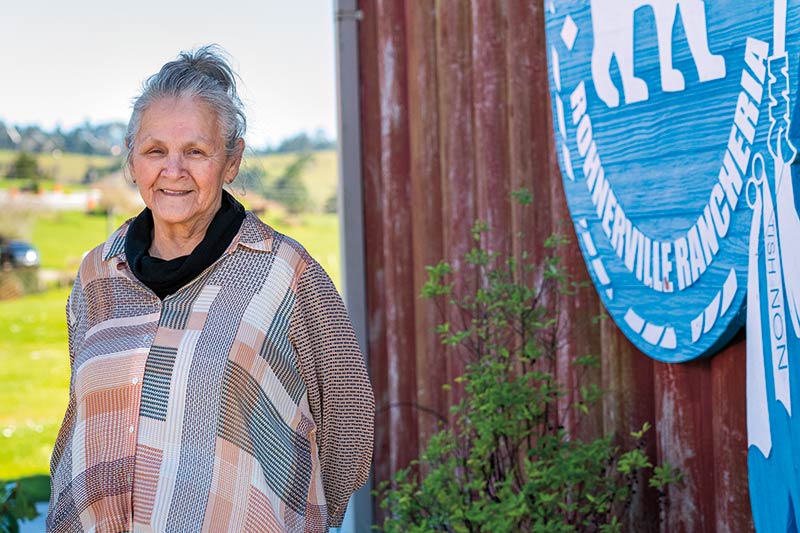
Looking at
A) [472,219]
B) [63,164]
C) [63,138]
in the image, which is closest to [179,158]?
[472,219]

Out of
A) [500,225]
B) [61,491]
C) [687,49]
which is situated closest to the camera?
[61,491]

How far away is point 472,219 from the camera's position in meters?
4.81

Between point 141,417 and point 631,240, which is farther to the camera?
point 631,240

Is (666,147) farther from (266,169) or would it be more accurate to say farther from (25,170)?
(266,169)

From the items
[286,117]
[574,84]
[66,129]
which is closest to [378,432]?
[574,84]

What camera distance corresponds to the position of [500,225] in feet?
Result: 14.9

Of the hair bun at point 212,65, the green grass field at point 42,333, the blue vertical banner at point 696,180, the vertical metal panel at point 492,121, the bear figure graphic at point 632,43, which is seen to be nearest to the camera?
the blue vertical banner at point 696,180

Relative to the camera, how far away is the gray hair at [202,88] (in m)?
2.70

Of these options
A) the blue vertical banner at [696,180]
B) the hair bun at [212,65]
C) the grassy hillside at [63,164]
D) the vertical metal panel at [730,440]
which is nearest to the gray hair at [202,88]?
the hair bun at [212,65]

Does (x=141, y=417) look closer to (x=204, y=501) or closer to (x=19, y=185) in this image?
(x=204, y=501)

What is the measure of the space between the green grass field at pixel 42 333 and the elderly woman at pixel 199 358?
689cm

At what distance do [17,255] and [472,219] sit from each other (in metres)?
18.3

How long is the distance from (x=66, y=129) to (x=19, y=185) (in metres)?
2.25

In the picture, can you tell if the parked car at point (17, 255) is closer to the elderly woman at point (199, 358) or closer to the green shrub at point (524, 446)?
the green shrub at point (524, 446)
